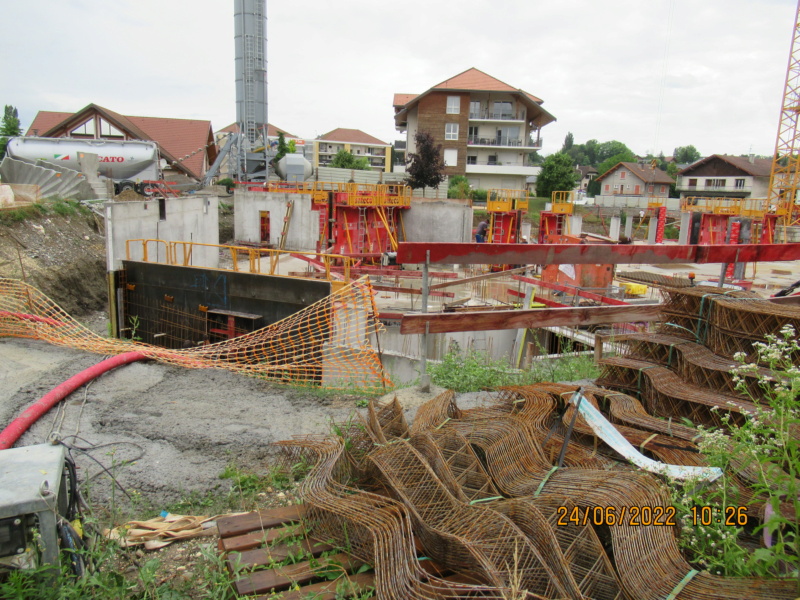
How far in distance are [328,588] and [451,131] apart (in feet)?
172

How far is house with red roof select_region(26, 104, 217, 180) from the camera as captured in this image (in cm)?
3481

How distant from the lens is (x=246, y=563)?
114 inches

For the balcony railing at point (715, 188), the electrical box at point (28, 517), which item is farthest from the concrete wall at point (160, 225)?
the balcony railing at point (715, 188)

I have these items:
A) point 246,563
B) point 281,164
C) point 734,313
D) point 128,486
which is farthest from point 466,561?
point 281,164

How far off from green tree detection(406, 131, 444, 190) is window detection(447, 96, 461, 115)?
1075 cm

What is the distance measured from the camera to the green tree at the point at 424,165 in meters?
41.6

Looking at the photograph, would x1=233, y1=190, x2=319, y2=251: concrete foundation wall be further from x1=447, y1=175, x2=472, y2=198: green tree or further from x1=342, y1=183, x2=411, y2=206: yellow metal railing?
x1=447, y1=175, x2=472, y2=198: green tree

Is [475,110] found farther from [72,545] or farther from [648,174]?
[72,545]

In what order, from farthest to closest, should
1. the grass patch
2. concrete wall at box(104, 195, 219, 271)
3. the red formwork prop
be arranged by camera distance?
1. the red formwork prop
2. concrete wall at box(104, 195, 219, 271)
3. the grass patch

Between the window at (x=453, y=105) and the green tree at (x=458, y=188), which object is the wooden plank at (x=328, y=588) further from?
the window at (x=453, y=105)

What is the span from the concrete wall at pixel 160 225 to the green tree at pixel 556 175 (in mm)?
37098

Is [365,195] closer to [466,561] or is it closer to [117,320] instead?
[117,320]

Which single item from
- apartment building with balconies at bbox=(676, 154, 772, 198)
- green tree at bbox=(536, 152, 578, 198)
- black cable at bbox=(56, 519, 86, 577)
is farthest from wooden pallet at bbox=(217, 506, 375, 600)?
apartment building with balconies at bbox=(676, 154, 772, 198)
